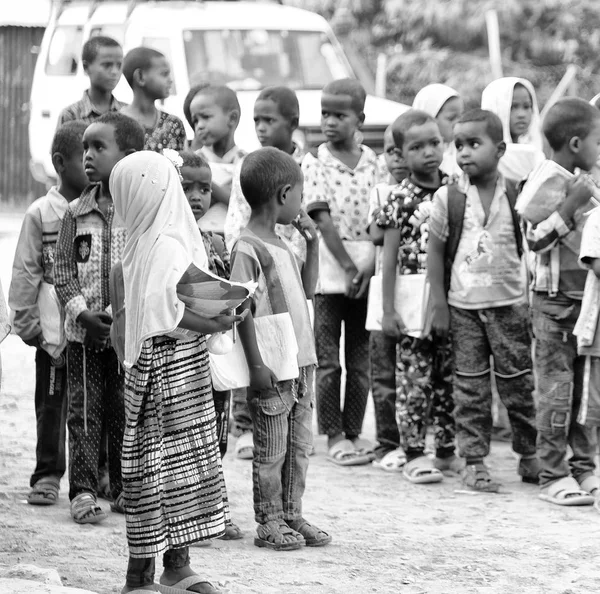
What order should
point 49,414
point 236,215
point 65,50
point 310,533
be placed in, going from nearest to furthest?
1. point 310,533
2. point 49,414
3. point 236,215
4. point 65,50

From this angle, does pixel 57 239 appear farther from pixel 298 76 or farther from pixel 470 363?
pixel 298 76

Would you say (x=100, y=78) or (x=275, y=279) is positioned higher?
(x=100, y=78)

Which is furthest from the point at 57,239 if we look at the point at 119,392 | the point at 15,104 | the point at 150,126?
the point at 15,104

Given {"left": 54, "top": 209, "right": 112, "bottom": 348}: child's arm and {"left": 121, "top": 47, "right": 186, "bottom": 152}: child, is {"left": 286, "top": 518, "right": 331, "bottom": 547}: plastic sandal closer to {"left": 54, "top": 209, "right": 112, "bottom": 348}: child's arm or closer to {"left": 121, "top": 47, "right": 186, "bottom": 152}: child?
{"left": 54, "top": 209, "right": 112, "bottom": 348}: child's arm

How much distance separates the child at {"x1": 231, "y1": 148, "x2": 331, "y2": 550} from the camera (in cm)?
478

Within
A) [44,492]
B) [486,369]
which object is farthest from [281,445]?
[486,369]

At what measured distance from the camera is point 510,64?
63.4ft

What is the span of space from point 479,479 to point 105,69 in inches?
113

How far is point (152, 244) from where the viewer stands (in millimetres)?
4086

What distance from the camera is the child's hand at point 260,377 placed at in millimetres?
4719

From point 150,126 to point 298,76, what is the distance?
24.5ft

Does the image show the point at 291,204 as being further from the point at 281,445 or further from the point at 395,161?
the point at 395,161

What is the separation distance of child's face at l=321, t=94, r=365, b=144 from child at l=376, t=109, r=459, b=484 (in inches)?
14.5

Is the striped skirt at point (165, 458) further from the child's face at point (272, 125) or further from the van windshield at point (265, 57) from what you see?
the van windshield at point (265, 57)
